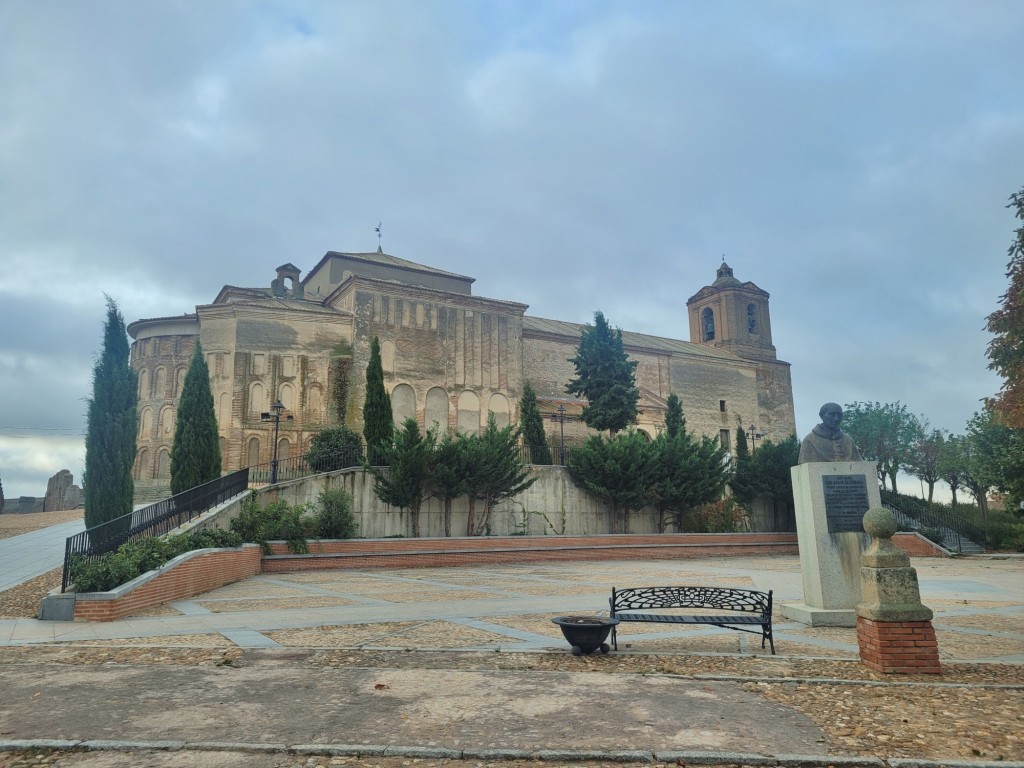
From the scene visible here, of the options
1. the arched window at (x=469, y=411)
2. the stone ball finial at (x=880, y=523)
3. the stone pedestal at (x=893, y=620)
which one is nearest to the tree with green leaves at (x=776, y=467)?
the arched window at (x=469, y=411)

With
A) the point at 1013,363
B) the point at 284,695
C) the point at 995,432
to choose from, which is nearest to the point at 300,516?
the point at 284,695

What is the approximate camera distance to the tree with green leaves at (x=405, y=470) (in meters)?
21.1

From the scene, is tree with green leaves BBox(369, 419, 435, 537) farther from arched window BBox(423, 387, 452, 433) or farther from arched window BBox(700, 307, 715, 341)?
arched window BBox(700, 307, 715, 341)

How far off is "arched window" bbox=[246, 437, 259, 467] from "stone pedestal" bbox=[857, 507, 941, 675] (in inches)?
1196

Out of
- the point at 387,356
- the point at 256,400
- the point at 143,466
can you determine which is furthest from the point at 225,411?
the point at 387,356

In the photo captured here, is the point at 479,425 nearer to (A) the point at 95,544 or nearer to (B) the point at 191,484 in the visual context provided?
(B) the point at 191,484

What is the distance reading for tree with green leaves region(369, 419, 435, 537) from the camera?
21.1 m

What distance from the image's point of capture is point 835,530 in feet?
29.2

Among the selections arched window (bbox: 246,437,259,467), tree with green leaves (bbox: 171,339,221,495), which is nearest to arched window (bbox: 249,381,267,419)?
arched window (bbox: 246,437,259,467)

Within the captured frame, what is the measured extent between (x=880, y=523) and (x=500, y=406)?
102ft

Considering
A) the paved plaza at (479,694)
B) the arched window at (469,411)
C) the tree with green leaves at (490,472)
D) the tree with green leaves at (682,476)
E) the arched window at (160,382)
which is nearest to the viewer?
the paved plaza at (479,694)

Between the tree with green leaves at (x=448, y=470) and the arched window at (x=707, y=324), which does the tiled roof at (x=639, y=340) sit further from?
the tree with green leaves at (x=448, y=470)

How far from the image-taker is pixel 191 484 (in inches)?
771

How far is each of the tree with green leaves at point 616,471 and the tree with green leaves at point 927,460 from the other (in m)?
29.2
